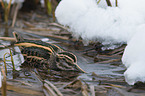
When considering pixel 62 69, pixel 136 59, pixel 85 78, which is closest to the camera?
pixel 136 59

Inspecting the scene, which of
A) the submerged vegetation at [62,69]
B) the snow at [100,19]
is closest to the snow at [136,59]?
the submerged vegetation at [62,69]

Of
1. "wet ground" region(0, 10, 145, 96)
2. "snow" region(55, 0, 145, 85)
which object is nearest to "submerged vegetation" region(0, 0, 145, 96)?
"wet ground" region(0, 10, 145, 96)

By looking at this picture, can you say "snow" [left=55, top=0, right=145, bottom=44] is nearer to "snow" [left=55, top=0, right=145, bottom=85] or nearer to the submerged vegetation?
"snow" [left=55, top=0, right=145, bottom=85]

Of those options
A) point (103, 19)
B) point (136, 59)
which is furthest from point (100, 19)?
point (136, 59)

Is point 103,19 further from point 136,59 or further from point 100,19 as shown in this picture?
point 136,59

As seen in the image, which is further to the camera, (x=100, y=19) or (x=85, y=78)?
(x=100, y=19)

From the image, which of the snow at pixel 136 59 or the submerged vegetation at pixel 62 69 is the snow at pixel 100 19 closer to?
the submerged vegetation at pixel 62 69

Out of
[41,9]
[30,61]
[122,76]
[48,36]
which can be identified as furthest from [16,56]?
[41,9]

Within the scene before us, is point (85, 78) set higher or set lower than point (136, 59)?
lower

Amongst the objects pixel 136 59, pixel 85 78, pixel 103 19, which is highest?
pixel 103 19

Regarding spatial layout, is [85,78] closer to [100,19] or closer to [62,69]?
[62,69]

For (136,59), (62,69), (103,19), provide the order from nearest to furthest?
(136,59) → (62,69) → (103,19)

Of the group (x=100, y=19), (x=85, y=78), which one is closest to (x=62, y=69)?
(x=85, y=78)

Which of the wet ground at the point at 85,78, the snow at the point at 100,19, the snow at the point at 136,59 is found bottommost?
the wet ground at the point at 85,78
